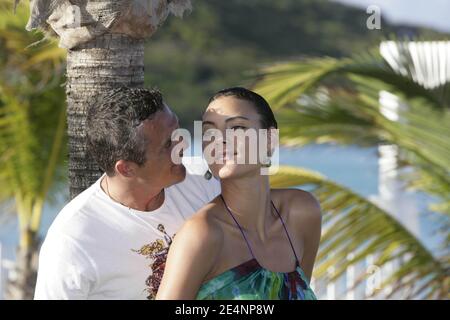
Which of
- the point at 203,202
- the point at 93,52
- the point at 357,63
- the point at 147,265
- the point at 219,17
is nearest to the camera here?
the point at 147,265

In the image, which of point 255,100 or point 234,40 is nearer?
point 255,100

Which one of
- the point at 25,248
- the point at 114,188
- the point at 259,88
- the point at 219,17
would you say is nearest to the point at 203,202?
the point at 114,188

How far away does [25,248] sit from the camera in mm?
7867

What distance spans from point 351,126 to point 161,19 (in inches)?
99.3

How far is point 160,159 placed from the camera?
109 inches

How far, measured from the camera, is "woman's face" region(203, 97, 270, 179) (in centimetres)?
251

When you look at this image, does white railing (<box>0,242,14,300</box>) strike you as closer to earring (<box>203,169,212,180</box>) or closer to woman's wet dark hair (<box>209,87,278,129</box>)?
earring (<box>203,169,212,180</box>)

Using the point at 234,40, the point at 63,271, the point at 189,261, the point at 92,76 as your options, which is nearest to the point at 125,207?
the point at 63,271

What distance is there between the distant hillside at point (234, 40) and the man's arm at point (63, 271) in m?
31.2

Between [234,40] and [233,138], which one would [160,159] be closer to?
[233,138]

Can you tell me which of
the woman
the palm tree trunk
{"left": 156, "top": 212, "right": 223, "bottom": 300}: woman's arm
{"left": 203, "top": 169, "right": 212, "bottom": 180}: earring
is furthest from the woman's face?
the palm tree trunk

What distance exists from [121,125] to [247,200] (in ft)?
1.51

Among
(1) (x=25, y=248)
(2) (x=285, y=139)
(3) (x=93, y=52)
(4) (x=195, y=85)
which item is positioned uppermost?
(3) (x=93, y=52)
